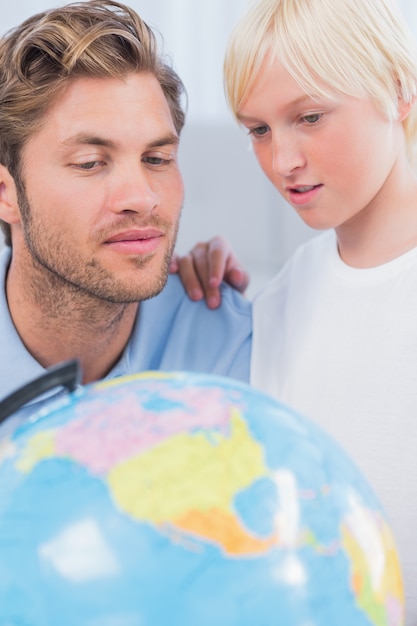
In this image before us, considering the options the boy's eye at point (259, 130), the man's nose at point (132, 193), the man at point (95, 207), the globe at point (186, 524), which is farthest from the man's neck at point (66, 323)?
the globe at point (186, 524)

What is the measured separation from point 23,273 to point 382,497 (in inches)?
29.1

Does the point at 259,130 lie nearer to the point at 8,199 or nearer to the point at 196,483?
the point at 8,199

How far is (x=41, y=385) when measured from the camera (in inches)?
31.2

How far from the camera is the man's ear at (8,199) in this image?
149 cm

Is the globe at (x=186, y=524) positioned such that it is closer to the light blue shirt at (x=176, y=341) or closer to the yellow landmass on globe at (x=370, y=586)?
the yellow landmass on globe at (x=370, y=586)

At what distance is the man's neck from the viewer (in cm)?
149

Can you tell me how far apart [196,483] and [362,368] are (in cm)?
64

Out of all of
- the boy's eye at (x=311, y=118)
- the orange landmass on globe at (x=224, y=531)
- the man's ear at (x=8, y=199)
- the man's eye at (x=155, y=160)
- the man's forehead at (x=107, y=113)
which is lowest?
the orange landmass on globe at (x=224, y=531)

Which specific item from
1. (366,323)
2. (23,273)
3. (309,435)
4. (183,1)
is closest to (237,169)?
(183,1)

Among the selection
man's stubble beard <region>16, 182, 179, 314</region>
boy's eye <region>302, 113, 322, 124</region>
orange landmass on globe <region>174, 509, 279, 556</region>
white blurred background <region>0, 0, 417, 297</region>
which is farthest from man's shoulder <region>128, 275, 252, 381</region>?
white blurred background <region>0, 0, 417, 297</region>

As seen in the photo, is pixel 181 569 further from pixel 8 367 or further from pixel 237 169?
pixel 237 169

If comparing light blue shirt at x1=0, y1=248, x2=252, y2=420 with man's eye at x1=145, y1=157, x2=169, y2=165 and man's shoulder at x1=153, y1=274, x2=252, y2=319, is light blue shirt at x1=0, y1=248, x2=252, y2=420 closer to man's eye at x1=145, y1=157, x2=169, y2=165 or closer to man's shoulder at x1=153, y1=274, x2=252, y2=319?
man's shoulder at x1=153, y1=274, x2=252, y2=319

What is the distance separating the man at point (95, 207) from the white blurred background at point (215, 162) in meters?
1.36

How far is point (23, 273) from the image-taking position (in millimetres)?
1532
